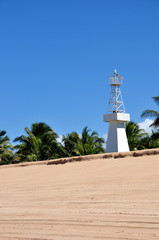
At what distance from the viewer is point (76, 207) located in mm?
3906

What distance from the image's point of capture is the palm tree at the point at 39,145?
78.7 ft

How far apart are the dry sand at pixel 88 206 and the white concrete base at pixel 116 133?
42.7ft

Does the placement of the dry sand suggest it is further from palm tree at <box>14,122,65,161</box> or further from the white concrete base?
palm tree at <box>14,122,65,161</box>

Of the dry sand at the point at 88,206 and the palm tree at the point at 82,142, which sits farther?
the palm tree at the point at 82,142

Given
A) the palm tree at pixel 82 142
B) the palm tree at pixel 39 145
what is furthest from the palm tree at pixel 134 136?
the palm tree at pixel 39 145

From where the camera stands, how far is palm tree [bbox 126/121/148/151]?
25.4m

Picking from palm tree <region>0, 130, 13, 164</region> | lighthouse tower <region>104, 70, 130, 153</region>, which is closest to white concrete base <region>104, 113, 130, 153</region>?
lighthouse tower <region>104, 70, 130, 153</region>

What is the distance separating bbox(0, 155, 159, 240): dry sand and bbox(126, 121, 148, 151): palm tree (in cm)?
1928

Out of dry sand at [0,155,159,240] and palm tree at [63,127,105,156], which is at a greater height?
palm tree at [63,127,105,156]

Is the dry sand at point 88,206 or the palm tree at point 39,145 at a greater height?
the palm tree at point 39,145

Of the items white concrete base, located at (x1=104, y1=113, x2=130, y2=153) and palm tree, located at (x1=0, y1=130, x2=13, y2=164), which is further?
palm tree, located at (x1=0, y1=130, x2=13, y2=164)

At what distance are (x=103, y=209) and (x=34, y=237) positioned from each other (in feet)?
3.02

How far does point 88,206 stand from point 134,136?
77.1 feet

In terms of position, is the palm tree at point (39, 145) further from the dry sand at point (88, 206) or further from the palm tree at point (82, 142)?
the dry sand at point (88, 206)
